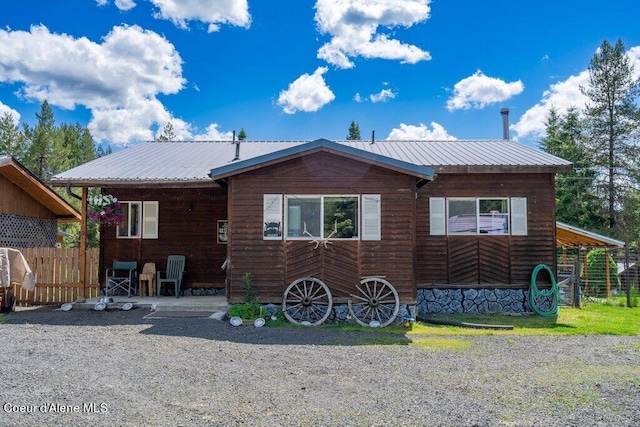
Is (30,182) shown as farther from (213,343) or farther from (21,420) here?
(21,420)

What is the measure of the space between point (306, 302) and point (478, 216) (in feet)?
15.2

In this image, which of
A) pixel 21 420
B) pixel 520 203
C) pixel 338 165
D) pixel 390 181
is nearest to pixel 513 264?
pixel 520 203

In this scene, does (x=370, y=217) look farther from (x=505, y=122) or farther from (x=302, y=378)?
(x=505, y=122)

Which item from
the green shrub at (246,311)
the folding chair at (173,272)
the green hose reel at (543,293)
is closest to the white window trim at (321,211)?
the green shrub at (246,311)

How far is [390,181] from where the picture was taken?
30.3 ft

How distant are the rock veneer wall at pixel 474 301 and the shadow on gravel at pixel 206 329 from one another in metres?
2.88

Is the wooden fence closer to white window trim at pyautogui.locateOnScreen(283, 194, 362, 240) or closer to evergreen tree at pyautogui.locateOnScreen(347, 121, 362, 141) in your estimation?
white window trim at pyautogui.locateOnScreen(283, 194, 362, 240)

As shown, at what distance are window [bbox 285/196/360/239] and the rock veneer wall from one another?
2906mm

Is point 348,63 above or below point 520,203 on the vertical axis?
above

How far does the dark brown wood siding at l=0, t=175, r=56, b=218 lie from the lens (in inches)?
478

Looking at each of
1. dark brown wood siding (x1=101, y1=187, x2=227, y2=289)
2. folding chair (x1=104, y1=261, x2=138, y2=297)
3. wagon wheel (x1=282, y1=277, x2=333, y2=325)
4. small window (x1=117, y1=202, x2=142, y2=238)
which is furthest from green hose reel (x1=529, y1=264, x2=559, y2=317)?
small window (x1=117, y1=202, x2=142, y2=238)

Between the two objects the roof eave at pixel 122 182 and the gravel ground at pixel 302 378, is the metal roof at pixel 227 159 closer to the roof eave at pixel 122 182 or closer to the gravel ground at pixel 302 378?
the roof eave at pixel 122 182

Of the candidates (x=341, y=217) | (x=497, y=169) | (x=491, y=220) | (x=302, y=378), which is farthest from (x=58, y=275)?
(x=497, y=169)

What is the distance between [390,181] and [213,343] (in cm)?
444
